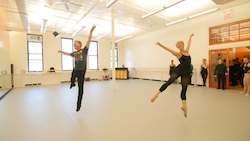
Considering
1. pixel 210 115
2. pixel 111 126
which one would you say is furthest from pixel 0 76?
pixel 210 115

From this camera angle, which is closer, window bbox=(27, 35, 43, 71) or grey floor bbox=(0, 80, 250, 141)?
grey floor bbox=(0, 80, 250, 141)

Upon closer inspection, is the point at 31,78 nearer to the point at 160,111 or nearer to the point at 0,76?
the point at 0,76

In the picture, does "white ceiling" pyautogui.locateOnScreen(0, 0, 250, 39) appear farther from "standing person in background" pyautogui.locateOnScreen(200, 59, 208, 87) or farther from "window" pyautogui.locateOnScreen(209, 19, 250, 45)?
"standing person in background" pyautogui.locateOnScreen(200, 59, 208, 87)

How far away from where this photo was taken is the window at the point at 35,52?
865 cm

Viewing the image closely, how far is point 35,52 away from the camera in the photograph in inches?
348

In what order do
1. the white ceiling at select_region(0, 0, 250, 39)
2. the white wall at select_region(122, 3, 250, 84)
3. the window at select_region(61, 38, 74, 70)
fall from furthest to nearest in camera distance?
the window at select_region(61, 38, 74, 70), the white wall at select_region(122, 3, 250, 84), the white ceiling at select_region(0, 0, 250, 39)

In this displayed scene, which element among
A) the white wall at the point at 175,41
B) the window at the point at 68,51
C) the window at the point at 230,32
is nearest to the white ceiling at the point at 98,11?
the white wall at the point at 175,41

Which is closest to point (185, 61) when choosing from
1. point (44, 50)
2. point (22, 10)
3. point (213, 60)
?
point (213, 60)

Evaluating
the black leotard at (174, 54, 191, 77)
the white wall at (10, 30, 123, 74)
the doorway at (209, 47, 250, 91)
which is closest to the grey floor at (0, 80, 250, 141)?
the black leotard at (174, 54, 191, 77)

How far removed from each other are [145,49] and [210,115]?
8.42 meters

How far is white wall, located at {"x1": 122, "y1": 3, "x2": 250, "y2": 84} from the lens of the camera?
6.16 meters

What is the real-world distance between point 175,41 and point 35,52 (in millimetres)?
9814

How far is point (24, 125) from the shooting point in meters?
2.32

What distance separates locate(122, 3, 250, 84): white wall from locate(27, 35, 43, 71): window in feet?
24.1
